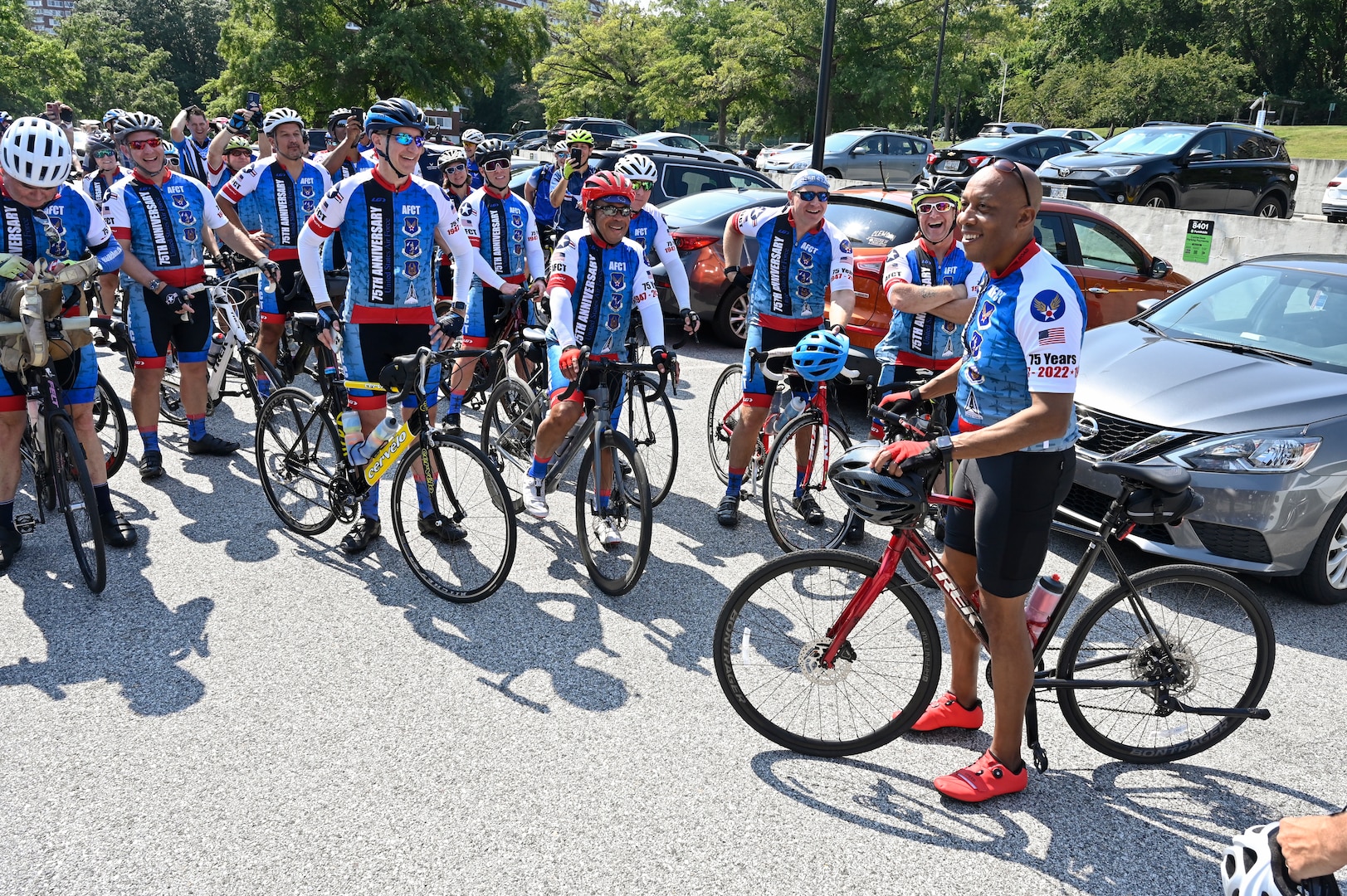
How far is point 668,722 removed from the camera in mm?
3893

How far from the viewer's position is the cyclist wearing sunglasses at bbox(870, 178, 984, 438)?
523 centimetres

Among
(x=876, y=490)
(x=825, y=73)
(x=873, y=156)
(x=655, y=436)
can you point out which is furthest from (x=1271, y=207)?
(x=876, y=490)

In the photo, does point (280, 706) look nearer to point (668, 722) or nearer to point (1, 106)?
point (668, 722)

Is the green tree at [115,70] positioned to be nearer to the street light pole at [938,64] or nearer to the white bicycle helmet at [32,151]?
the street light pole at [938,64]

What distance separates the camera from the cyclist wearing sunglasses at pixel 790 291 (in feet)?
19.5

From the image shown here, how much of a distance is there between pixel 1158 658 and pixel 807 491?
2574mm

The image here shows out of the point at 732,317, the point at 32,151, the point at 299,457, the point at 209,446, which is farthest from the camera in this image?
the point at 732,317

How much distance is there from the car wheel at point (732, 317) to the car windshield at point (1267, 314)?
4.76 meters

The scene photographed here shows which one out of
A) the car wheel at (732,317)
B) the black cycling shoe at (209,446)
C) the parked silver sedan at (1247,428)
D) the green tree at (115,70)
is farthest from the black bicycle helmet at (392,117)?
the green tree at (115,70)

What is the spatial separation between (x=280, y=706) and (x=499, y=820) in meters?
1.17

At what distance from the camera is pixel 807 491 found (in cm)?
597

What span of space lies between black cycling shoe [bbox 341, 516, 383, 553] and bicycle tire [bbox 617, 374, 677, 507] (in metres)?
1.62

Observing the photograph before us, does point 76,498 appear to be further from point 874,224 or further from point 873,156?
point 873,156

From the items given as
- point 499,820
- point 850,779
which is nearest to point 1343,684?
point 850,779
